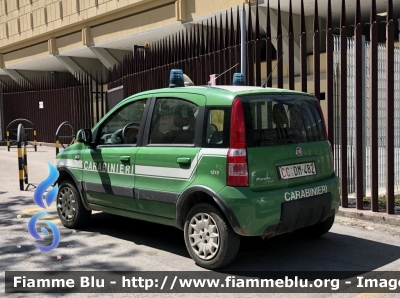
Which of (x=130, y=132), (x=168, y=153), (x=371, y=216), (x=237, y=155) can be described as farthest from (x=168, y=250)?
(x=371, y=216)

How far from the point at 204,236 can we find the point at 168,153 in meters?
0.94

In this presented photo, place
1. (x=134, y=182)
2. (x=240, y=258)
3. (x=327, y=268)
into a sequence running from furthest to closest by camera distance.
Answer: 1. (x=134, y=182)
2. (x=240, y=258)
3. (x=327, y=268)

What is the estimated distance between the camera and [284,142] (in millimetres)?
4594

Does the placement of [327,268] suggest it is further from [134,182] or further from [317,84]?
[317,84]

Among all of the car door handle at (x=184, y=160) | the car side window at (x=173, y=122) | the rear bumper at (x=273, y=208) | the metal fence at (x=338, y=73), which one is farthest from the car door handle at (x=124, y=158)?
the metal fence at (x=338, y=73)

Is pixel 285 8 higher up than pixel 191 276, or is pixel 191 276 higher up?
pixel 285 8

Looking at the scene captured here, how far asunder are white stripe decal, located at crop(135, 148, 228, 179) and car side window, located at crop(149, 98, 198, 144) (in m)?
0.23

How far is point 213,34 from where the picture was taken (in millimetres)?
9219

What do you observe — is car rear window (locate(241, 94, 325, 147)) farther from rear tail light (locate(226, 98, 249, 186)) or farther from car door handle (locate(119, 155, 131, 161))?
car door handle (locate(119, 155, 131, 161))

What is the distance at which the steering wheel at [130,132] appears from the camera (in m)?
5.30

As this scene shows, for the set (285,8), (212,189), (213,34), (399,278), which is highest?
(285,8)

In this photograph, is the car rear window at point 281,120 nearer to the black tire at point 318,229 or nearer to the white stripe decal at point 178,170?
the white stripe decal at point 178,170

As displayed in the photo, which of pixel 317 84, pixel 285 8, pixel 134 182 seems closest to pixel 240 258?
pixel 134 182

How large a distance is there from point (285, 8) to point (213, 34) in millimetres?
7282
